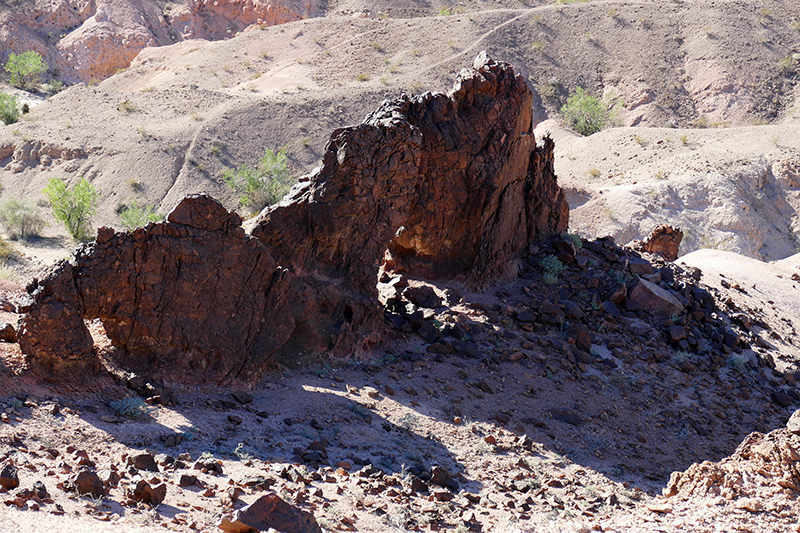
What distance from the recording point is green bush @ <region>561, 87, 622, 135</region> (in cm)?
4178

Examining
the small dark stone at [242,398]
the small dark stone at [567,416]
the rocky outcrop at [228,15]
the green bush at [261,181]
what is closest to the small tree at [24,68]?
the rocky outcrop at [228,15]

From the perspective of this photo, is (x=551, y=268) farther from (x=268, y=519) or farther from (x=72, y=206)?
(x=72, y=206)

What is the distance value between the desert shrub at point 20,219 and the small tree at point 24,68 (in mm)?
28206

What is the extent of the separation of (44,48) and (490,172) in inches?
2091

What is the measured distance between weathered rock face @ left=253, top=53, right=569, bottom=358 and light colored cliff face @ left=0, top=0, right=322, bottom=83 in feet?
156

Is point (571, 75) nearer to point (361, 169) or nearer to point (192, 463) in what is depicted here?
point (361, 169)

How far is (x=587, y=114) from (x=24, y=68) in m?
36.4

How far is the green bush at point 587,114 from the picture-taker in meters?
41.8

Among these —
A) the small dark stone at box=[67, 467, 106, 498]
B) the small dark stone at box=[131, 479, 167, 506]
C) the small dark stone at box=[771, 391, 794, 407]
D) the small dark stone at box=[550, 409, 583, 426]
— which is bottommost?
the small dark stone at box=[771, 391, 794, 407]

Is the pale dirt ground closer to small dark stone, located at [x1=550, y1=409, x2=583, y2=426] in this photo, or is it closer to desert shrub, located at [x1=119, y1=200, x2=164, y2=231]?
small dark stone, located at [x1=550, y1=409, x2=583, y2=426]

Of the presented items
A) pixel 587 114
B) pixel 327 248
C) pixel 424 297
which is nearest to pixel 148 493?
pixel 327 248

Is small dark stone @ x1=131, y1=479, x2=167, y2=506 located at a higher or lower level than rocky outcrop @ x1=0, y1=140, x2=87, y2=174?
lower

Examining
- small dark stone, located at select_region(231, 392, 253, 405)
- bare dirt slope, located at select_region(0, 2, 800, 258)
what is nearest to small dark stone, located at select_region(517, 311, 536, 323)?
small dark stone, located at select_region(231, 392, 253, 405)

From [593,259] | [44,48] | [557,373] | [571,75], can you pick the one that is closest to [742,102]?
[571,75]
